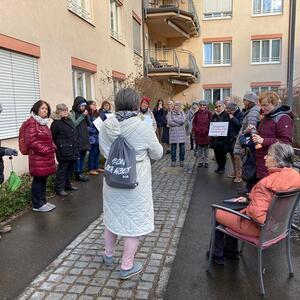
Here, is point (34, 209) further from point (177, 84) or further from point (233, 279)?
point (177, 84)

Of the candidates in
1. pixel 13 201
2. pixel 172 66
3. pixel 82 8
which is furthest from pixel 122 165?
pixel 172 66

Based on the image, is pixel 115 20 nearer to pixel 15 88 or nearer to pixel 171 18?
pixel 171 18

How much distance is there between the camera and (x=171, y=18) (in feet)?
69.4

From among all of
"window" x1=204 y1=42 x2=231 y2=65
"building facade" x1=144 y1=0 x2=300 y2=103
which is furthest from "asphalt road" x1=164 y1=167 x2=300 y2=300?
"window" x1=204 y1=42 x2=231 y2=65

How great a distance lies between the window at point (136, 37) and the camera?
17812mm

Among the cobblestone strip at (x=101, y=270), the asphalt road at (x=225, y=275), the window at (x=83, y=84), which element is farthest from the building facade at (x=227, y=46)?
the asphalt road at (x=225, y=275)

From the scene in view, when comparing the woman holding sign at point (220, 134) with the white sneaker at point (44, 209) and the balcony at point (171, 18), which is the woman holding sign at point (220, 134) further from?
the balcony at point (171, 18)

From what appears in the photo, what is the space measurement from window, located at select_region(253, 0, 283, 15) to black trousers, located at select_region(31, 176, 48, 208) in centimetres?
2227

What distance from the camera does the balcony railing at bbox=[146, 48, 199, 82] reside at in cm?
2077

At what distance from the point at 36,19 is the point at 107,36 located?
5121 mm

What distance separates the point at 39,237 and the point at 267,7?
77.2ft

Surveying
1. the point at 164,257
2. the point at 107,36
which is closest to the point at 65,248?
the point at 164,257

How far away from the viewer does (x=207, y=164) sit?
392 inches

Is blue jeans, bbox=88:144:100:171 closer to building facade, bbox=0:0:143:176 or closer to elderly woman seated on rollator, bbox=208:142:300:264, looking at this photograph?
building facade, bbox=0:0:143:176
